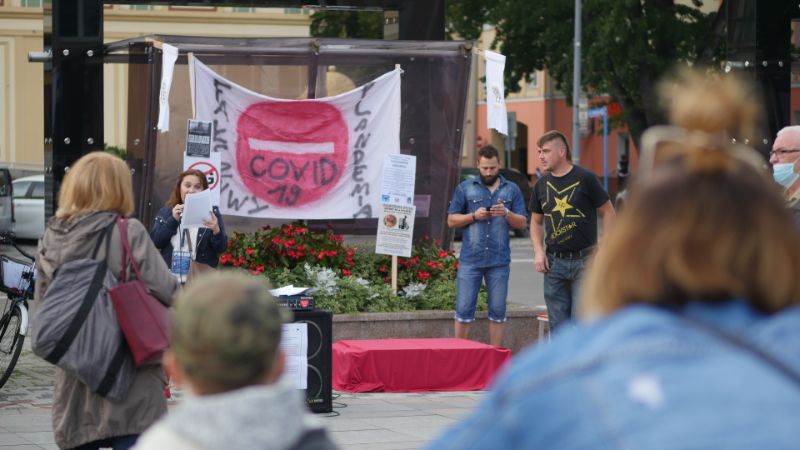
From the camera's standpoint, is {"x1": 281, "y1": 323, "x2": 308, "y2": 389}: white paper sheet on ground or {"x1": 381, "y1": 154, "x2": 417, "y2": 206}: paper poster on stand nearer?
{"x1": 281, "y1": 323, "x2": 308, "y2": 389}: white paper sheet on ground

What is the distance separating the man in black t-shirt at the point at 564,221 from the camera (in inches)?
388

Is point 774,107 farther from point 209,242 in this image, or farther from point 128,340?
point 128,340

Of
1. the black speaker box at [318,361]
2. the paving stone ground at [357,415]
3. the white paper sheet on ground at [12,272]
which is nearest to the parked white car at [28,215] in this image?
the paving stone ground at [357,415]

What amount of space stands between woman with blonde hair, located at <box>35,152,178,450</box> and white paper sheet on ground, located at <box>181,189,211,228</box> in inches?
144

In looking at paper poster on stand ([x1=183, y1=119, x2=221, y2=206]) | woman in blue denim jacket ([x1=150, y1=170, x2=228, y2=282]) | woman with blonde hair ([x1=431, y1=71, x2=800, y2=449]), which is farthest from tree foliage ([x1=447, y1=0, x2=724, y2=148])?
woman with blonde hair ([x1=431, y1=71, x2=800, y2=449])

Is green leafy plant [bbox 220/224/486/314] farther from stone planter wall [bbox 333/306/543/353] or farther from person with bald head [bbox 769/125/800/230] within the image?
person with bald head [bbox 769/125/800/230]

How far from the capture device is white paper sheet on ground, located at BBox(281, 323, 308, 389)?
8812mm

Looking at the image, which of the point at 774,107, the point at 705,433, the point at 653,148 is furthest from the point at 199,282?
the point at 774,107

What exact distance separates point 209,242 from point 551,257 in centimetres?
239

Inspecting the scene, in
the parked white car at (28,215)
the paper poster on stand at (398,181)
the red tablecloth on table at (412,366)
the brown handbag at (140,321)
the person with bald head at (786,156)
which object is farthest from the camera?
the parked white car at (28,215)

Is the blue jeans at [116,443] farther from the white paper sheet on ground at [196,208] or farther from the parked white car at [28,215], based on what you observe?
the parked white car at [28,215]

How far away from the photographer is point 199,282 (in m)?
2.32

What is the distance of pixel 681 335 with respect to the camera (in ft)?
5.90

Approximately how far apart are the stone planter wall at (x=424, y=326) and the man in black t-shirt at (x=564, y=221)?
1.62m
